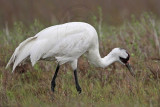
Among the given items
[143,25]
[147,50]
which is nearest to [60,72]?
[147,50]


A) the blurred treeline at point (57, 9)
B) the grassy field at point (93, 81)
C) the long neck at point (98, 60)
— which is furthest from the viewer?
the blurred treeline at point (57, 9)

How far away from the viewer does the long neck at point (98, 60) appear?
278 inches

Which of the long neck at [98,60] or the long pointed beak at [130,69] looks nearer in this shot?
the long neck at [98,60]

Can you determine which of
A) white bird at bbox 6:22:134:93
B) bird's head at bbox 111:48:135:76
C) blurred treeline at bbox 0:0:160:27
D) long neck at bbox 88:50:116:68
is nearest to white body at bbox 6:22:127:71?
white bird at bbox 6:22:134:93

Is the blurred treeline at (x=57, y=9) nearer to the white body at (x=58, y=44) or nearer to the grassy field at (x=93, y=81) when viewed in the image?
the grassy field at (x=93, y=81)

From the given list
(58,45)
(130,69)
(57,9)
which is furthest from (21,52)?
(57,9)

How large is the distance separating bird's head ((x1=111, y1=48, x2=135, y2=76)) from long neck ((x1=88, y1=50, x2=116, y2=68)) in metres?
0.09

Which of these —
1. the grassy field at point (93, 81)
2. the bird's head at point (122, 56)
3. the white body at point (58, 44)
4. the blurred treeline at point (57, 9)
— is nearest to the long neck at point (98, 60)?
the bird's head at point (122, 56)

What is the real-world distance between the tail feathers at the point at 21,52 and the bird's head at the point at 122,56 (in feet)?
5.24

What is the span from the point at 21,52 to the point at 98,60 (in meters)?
1.47

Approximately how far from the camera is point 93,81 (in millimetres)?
7113

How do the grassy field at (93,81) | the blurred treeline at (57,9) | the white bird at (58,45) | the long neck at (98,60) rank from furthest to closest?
the blurred treeline at (57,9) → the long neck at (98,60) → the white bird at (58,45) → the grassy field at (93,81)

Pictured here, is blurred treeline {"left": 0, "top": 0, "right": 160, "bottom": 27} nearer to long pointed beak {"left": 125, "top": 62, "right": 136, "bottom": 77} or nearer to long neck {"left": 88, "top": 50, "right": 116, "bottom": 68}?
long pointed beak {"left": 125, "top": 62, "right": 136, "bottom": 77}

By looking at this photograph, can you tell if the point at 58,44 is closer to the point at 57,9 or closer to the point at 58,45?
the point at 58,45
